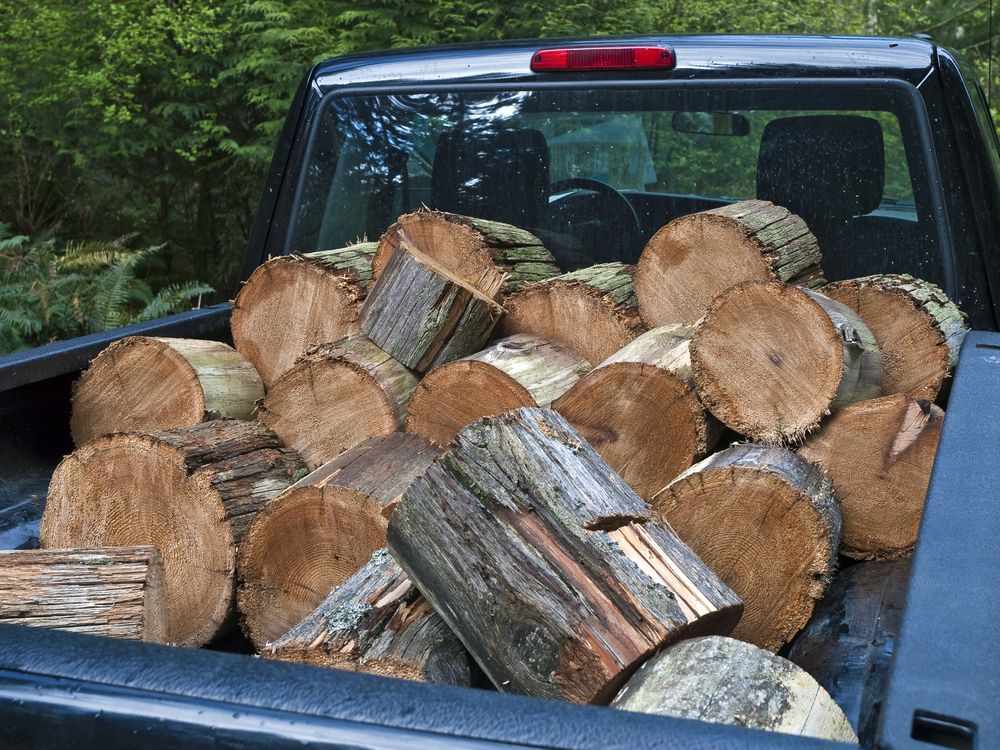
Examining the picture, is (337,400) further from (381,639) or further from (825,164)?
(825,164)

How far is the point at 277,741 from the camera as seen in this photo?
96 centimetres

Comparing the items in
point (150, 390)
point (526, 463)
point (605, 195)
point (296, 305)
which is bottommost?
point (150, 390)

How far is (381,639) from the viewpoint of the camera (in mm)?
1725

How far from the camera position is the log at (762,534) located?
194cm

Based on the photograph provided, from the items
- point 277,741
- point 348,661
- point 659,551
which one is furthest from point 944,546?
point 348,661

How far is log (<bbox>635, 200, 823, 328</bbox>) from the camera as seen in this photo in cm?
250

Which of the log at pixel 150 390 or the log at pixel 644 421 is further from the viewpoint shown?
the log at pixel 150 390

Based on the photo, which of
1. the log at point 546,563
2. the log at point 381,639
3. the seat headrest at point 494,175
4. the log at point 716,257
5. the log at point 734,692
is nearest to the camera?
the log at point 734,692

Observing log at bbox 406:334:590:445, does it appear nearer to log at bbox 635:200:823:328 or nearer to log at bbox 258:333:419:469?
log at bbox 258:333:419:469

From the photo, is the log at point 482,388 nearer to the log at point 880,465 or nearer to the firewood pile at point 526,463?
the firewood pile at point 526,463

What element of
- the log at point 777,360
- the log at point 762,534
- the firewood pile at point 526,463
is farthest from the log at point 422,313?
the log at point 762,534

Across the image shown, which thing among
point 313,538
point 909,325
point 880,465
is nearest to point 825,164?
point 909,325

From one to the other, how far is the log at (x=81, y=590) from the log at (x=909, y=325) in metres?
1.70

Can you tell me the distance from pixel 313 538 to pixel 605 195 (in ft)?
4.28
